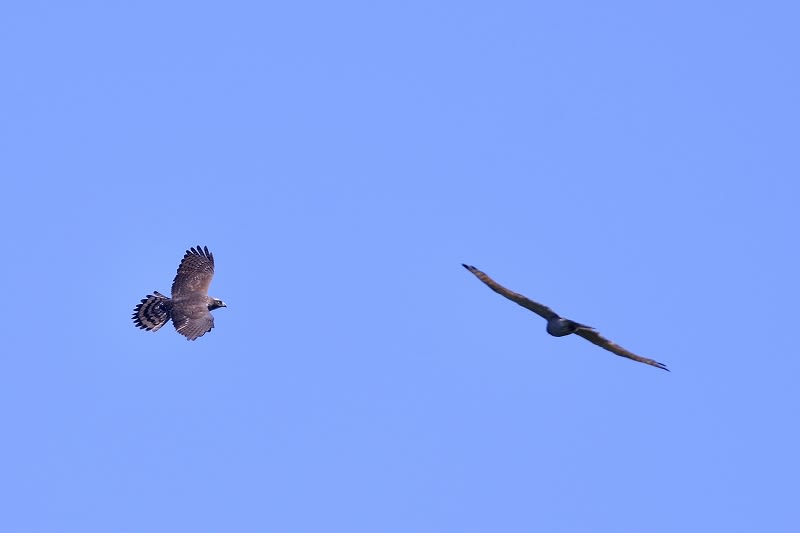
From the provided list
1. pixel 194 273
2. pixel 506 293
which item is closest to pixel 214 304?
pixel 194 273

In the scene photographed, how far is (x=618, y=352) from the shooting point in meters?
24.5

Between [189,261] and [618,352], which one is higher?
[189,261]

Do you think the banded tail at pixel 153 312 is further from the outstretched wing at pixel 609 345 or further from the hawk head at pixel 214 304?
the outstretched wing at pixel 609 345

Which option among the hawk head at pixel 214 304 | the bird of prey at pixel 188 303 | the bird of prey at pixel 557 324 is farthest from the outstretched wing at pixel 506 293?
the hawk head at pixel 214 304

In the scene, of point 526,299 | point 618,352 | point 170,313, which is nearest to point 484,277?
point 526,299

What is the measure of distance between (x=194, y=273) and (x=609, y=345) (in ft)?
57.1

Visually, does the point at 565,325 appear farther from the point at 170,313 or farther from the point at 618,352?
the point at 170,313

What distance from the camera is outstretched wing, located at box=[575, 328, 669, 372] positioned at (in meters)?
24.0

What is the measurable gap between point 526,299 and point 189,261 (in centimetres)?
1743

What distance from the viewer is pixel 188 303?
122 ft

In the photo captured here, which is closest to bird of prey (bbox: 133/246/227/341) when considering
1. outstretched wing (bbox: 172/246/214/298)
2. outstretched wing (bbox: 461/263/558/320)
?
outstretched wing (bbox: 172/246/214/298)

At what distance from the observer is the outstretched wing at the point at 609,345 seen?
2405cm

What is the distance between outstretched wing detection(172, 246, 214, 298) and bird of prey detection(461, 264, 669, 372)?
16014mm

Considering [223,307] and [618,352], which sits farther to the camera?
[223,307]
